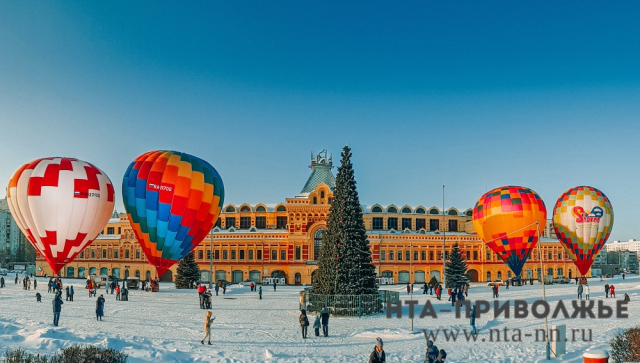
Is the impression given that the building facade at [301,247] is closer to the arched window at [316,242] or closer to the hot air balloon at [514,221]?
the arched window at [316,242]

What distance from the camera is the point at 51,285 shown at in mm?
44500

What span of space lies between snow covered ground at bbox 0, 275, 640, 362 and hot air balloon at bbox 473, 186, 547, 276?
41.1ft

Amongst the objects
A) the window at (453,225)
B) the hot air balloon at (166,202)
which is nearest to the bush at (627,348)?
the hot air balloon at (166,202)

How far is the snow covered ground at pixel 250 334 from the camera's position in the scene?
734 inches

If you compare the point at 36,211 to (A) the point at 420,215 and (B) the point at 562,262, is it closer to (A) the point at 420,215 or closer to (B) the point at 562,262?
(A) the point at 420,215

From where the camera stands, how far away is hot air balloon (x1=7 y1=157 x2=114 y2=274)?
3497 centimetres

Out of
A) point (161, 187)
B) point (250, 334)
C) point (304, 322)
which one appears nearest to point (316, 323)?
point (304, 322)

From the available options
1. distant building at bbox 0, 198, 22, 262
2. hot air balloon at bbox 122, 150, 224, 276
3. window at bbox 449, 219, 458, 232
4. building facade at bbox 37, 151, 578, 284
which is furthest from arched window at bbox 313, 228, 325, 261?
distant building at bbox 0, 198, 22, 262

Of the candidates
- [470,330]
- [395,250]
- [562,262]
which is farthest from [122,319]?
[562,262]

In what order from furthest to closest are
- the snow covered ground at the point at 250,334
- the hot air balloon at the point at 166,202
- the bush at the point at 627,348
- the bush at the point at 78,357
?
the hot air balloon at the point at 166,202 < the snow covered ground at the point at 250,334 < the bush at the point at 627,348 < the bush at the point at 78,357

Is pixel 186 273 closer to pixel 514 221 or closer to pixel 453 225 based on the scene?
pixel 514 221

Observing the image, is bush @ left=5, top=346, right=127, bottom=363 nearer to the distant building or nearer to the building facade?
the building facade

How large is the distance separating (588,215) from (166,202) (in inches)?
1476

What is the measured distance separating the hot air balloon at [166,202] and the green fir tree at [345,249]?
1110cm
